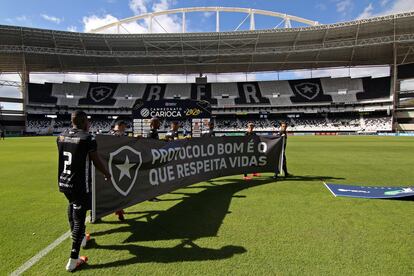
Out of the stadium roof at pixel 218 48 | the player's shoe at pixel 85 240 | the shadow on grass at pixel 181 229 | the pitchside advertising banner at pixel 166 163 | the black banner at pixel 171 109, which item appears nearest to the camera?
the shadow on grass at pixel 181 229

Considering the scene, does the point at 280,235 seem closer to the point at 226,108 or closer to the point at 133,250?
the point at 133,250

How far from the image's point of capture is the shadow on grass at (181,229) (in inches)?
141

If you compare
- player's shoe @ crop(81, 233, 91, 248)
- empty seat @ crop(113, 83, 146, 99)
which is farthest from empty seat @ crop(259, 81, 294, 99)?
player's shoe @ crop(81, 233, 91, 248)

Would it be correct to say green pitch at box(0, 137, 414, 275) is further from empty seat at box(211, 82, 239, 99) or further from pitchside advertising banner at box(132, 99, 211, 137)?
empty seat at box(211, 82, 239, 99)

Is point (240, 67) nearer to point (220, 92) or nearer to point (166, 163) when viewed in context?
point (220, 92)

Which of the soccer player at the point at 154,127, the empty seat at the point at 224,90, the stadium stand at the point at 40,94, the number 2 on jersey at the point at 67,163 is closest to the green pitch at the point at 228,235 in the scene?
the number 2 on jersey at the point at 67,163

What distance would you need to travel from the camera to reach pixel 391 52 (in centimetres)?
5034

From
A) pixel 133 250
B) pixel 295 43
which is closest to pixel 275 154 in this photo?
pixel 133 250

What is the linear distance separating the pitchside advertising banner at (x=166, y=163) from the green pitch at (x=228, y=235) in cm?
46

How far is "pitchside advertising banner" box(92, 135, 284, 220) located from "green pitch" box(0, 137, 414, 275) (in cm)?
46

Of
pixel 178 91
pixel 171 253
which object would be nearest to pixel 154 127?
pixel 171 253

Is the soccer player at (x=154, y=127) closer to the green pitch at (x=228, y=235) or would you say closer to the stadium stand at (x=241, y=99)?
the green pitch at (x=228, y=235)

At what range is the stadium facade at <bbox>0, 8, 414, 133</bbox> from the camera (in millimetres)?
45000

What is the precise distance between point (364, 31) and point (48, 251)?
5134 cm
